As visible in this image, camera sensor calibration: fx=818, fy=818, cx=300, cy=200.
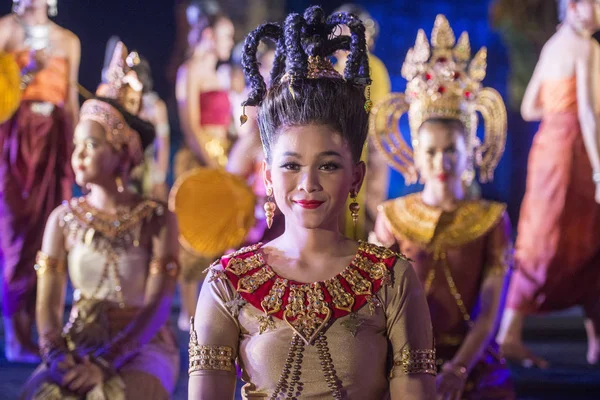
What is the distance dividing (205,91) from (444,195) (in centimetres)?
375

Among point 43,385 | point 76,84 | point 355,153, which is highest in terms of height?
point 76,84

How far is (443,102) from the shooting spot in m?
3.39

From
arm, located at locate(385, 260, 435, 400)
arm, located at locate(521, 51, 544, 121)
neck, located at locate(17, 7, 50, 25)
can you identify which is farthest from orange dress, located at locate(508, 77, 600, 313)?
arm, located at locate(385, 260, 435, 400)

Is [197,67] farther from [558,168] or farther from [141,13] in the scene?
[558,168]

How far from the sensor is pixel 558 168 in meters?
5.41

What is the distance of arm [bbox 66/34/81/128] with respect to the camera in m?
5.18

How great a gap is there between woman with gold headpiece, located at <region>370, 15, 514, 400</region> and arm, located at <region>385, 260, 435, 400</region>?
995 mm

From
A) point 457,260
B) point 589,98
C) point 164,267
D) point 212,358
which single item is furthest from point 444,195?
point 589,98

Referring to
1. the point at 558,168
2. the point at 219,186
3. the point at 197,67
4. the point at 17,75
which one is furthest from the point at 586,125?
the point at 17,75

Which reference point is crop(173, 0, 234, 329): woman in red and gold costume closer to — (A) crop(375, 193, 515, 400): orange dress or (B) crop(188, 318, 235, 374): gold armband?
(A) crop(375, 193, 515, 400): orange dress

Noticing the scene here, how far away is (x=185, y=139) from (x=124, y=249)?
11.8ft

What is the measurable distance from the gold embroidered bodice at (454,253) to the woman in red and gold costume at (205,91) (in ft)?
10.8

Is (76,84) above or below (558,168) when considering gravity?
above

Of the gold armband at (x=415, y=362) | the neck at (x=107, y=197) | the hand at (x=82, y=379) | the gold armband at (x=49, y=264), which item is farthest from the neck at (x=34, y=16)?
the gold armband at (x=415, y=362)
